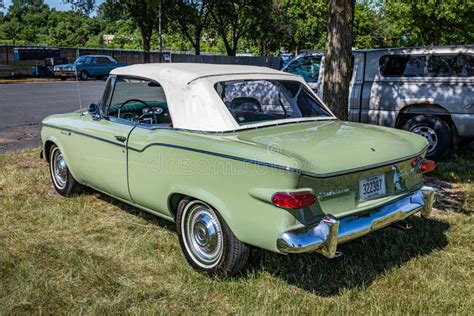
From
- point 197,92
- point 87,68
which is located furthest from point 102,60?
point 197,92

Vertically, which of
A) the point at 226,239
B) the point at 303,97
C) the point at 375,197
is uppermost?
the point at 303,97

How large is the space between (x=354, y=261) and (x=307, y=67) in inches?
237

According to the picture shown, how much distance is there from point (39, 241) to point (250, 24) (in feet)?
126

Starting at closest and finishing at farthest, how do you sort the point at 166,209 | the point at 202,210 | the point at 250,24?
the point at 202,210
the point at 166,209
the point at 250,24

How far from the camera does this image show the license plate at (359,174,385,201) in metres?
3.58

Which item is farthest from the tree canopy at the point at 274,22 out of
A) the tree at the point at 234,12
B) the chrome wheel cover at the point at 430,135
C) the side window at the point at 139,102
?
the chrome wheel cover at the point at 430,135

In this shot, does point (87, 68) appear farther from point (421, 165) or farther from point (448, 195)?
point (421, 165)

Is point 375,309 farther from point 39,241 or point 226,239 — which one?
point 39,241

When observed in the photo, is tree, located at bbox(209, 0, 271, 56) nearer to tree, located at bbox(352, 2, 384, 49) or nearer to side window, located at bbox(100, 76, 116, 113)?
tree, located at bbox(352, 2, 384, 49)

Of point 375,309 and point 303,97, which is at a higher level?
point 303,97

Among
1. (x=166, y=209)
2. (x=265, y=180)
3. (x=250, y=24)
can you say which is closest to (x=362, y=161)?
(x=265, y=180)

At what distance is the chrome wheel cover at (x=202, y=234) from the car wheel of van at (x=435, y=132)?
538 centimetres

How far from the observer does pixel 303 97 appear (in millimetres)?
4797

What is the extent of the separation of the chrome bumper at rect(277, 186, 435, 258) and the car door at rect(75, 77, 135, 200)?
6.35 ft
